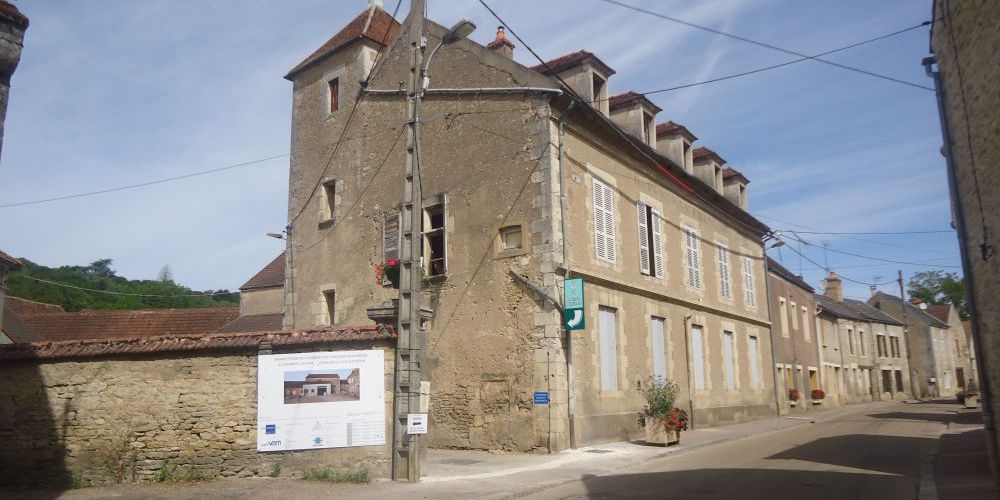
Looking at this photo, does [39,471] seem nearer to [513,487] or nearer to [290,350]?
[290,350]

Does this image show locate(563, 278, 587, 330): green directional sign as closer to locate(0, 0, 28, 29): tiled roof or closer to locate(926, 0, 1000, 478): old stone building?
locate(926, 0, 1000, 478): old stone building

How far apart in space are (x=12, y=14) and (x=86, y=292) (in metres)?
42.6

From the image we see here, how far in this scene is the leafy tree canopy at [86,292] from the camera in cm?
4116

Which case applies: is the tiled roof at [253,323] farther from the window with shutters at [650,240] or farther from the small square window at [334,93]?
the window with shutters at [650,240]

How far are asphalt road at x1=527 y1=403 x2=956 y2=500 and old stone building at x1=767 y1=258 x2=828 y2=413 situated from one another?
11025mm

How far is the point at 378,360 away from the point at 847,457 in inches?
329

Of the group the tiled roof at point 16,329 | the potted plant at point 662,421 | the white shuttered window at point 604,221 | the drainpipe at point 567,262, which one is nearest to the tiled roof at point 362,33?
the drainpipe at point 567,262

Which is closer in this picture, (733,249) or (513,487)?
(513,487)

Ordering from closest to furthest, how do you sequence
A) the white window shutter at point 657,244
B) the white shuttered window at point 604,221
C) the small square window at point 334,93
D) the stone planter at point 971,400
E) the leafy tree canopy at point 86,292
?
1. the white shuttered window at point 604,221
2. the white window shutter at point 657,244
3. the small square window at point 334,93
4. the stone planter at point 971,400
5. the leafy tree canopy at point 86,292

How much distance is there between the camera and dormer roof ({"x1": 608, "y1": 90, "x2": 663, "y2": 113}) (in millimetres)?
19516

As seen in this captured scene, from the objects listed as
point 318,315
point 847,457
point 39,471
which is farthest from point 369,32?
point 847,457

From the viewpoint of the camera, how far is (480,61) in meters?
15.9

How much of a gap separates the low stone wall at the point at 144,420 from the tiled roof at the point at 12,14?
5218 mm

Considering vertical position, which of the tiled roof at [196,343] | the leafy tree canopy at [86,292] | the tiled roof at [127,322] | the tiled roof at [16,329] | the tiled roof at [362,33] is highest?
the tiled roof at [362,33]
